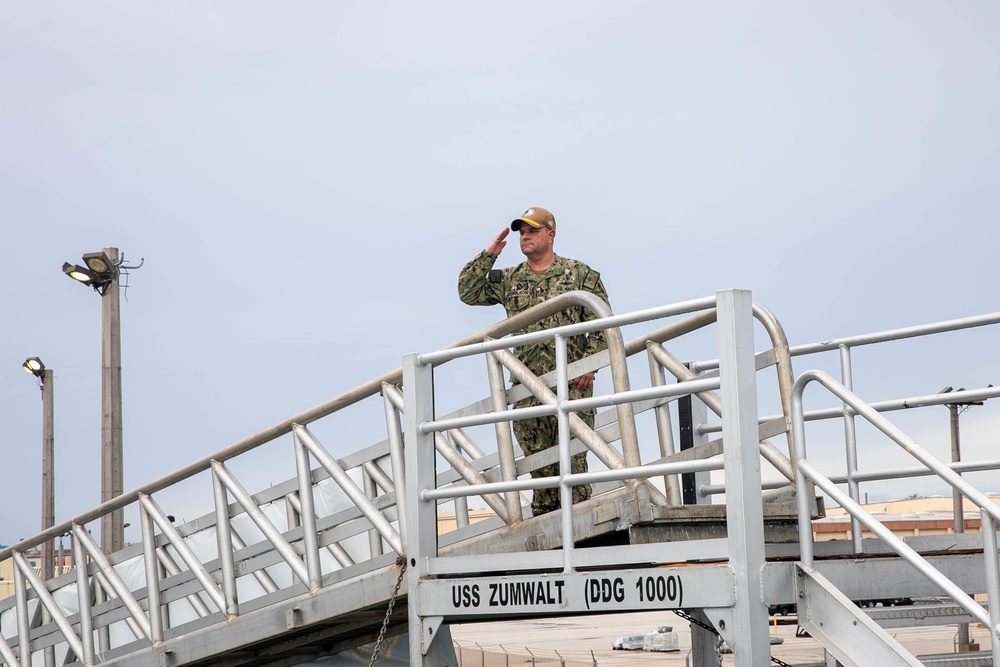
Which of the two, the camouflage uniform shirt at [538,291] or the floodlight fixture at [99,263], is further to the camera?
the floodlight fixture at [99,263]

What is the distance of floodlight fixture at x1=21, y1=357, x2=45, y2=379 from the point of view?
24125mm

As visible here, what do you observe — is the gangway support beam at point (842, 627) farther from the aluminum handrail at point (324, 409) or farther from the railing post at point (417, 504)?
the railing post at point (417, 504)

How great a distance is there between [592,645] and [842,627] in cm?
4321

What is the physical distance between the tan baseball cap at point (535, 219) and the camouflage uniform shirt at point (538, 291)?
23cm

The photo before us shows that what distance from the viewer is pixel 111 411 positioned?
1609cm

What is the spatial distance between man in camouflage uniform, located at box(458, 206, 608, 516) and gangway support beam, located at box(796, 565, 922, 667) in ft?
5.87

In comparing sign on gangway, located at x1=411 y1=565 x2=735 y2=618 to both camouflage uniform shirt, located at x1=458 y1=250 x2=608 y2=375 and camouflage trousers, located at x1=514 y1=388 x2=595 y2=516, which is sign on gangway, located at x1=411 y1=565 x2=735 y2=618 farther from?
camouflage uniform shirt, located at x1=458 y1=250 x2=608 y2=375

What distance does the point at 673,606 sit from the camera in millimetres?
4781

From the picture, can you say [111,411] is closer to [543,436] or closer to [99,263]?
[99,263]

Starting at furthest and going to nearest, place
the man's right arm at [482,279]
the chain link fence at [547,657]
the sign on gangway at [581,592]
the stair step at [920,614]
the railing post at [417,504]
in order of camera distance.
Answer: the chain link fence at [547,657] → the man's right arm at [482,279] → the railing post at [417,504] → the stair step at [920,614] → the sign on gangway at [581,592]

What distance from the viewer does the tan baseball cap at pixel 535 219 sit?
6.55m

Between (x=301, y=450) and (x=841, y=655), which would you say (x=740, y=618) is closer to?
(x=841, y=655)

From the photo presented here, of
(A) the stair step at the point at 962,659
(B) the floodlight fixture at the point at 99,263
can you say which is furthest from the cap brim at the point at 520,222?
(B) the floodlight fixture at the point at 99,263

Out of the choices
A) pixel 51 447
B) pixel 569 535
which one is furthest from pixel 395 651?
pixel 51 447
